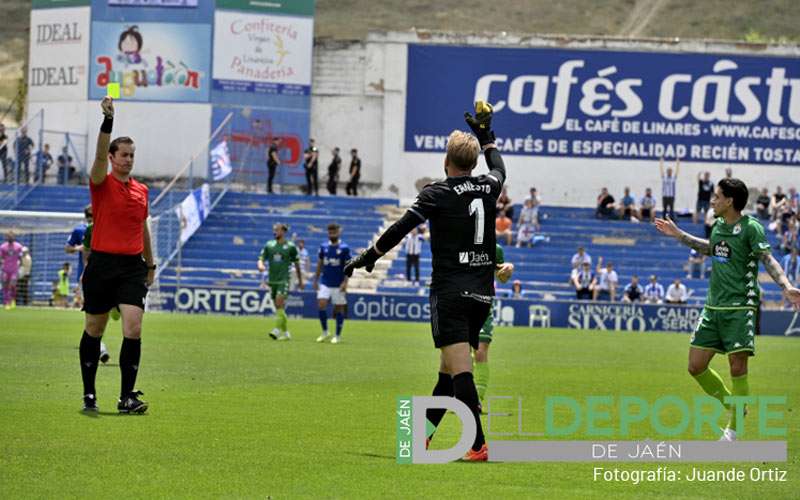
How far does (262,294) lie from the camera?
3797 cm

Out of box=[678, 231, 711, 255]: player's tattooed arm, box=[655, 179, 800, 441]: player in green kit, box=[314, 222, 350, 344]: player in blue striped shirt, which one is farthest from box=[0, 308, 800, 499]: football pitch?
box=[678, 231, 711, 255]: player's tattooed arm

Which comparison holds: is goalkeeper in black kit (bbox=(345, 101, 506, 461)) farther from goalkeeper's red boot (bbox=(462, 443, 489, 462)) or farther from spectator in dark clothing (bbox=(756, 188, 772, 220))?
spectator in dark clothing (bbox=(756, 188, 772, 220))

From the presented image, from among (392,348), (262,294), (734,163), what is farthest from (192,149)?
(392,348)

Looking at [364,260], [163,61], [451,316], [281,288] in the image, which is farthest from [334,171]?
[364,260]

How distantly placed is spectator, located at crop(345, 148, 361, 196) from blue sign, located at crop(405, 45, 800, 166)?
214 inches

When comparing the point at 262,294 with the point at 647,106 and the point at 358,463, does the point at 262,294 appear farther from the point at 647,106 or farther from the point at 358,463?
the point at 358,463

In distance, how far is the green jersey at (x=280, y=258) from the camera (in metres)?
26.8

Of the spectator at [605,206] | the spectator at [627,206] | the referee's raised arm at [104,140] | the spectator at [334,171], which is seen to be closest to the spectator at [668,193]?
the spectator at [627,206]

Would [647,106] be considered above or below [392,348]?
above

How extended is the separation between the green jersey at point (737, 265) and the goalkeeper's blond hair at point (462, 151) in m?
3.17

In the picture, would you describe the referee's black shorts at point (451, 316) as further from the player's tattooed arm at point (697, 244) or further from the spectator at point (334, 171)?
the spectator at point (334, 171)

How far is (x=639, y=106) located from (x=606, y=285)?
458 inches

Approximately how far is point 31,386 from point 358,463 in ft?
19.2

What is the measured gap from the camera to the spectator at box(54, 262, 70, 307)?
38219 millimetres
